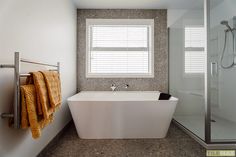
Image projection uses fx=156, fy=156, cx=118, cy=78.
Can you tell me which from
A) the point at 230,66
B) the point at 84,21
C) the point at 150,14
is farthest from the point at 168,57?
the point at 84,21

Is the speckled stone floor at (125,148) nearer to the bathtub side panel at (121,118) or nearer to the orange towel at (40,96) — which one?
the bathtub side panel at (121,118)

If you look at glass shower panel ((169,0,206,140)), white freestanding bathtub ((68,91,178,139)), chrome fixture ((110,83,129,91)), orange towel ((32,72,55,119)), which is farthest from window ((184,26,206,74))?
orange towel ((32,72,55,119))

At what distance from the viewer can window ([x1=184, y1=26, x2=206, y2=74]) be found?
85.7 inches

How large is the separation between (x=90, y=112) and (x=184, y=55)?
1.85 m

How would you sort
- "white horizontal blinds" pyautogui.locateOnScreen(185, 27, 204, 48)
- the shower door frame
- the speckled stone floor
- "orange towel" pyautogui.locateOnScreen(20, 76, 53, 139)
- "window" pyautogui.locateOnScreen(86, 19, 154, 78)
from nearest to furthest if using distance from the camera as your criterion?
"orange towel" pyautogui.locateOnScreen(20, 76, 53, 139)
the speckled stone floor
the shower door frame
"white horizontal blinds" pyautogui.locateOnScreen(185, 27, 204, 48)
"window" pyautogui.locateOnScreen(86, 19, 154, 78)

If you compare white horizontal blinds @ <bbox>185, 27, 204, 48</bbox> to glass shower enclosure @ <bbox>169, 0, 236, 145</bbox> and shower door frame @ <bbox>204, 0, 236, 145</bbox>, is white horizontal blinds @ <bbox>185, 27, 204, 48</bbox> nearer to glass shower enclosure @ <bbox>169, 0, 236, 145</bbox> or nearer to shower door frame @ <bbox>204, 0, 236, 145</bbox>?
glass shower enclosure @ <bbox>169, 0, 236, 145</bbox>

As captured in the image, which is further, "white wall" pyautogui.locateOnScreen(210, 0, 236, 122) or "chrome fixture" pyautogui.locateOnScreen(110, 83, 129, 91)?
"chrome fixture" pyautogui.locateOnScreen(110, 83, 129, 91)

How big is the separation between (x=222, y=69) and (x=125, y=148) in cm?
168

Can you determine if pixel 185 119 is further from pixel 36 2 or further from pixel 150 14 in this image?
pixel 36 2

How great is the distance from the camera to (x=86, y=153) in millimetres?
1938

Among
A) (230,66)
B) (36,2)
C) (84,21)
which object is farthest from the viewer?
(84,21)

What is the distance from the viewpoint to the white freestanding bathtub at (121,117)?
7.24 feet

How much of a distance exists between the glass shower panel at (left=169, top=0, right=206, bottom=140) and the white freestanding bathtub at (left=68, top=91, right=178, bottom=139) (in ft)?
1.37

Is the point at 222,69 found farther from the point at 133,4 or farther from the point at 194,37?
the point at 133,4
